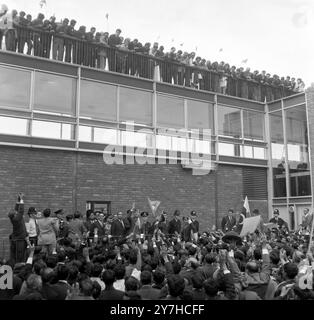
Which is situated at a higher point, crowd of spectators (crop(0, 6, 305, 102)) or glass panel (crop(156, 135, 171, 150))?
crowd of spectators (crop(0, 6, 305, 102))

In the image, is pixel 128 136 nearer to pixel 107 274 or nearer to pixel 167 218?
pixel 167 218

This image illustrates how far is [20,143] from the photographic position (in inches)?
504

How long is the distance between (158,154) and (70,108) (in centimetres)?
358

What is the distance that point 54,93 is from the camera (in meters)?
14.1

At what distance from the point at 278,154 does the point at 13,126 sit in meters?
11.3

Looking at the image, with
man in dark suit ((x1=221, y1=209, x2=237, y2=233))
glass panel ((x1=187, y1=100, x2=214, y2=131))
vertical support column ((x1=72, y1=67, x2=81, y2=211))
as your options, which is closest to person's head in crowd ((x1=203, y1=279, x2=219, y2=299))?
vertical support column ((x1=72, y1=67, x2=81, y2=211))

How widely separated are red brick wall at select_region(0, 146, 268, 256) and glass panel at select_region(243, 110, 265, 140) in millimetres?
1741

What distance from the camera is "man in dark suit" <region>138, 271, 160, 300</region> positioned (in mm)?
4839

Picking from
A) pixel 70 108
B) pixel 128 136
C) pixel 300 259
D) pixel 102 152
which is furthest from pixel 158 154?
pixel 300 259

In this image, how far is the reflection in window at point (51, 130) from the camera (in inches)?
524

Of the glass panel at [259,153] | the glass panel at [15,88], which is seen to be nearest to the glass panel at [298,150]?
the glass panel at [259,153]

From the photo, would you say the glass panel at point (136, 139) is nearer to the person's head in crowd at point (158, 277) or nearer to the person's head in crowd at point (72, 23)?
the person's head in crowd at point (72, 23)

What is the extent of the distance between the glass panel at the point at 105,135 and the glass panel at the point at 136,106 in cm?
68

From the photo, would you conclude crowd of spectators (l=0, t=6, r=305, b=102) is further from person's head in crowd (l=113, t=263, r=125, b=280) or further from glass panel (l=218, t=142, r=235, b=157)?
person's head in crowd (l=113, t=263, r=125, b=280)
